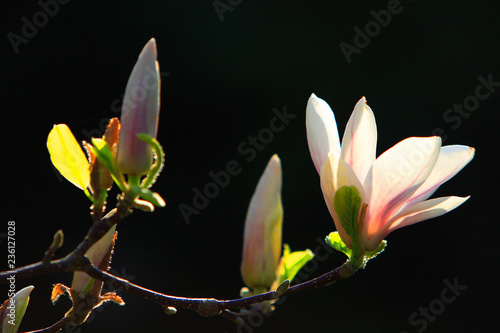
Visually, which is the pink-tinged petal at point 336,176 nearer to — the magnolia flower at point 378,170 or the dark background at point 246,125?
the magnolia flower at point 378,170

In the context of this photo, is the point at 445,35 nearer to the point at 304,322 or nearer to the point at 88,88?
the point at 304,322

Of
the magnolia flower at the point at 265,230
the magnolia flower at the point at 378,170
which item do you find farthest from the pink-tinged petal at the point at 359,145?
the magnolia flower at the point at 265,230

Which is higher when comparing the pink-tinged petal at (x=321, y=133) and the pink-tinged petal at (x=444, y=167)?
the pink-tinged petal at (x=321, y=133)

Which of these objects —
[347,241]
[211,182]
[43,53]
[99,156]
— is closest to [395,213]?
[347,241]

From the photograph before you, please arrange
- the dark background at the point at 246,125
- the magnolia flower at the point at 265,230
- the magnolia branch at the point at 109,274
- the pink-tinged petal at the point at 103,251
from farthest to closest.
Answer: the dark background at the point at 246,125 < the magnolia flower at the point at 265,230 < the pink-tinged petal at the point at 103,251 < the magnolia branch at the point at 109,274

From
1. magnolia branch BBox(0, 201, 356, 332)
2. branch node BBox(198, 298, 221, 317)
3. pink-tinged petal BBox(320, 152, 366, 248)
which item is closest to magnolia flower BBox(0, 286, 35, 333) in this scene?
magnolia branch BBox(0, 201, 356, 332)

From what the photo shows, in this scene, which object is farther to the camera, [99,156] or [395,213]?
[395,213]

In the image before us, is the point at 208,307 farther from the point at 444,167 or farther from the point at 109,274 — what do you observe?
the point at 444,167

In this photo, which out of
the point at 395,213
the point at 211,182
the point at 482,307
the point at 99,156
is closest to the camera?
the point at 99,156
